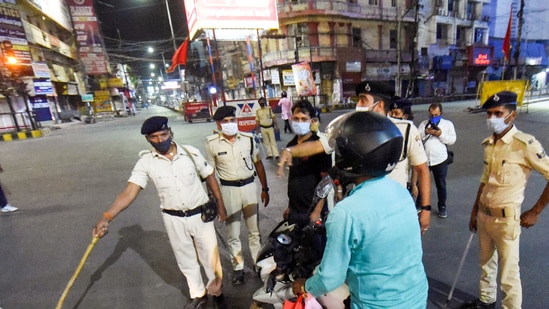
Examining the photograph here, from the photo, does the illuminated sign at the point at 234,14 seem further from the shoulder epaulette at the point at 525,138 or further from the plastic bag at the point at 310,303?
the plastic bag at the point at 310,303

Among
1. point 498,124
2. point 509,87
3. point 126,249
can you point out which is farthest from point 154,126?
point 509,87

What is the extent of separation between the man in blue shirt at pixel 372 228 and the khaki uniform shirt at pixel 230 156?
1.92m

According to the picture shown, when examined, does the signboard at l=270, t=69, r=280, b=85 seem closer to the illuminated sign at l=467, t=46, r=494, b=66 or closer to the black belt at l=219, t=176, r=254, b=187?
the illuminated sign at l=467, t=46, r=494, b=66

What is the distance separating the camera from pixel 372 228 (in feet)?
3.40

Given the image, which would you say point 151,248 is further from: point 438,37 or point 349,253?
point 438,37

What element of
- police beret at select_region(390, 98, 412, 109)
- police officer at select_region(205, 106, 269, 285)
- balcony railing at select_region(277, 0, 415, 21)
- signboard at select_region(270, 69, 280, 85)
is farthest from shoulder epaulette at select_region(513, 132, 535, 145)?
balcony railing at select_region(277, 0, 415, 21)

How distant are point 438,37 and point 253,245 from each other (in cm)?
3428

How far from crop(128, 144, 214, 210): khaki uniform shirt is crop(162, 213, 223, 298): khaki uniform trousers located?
0.16 metres

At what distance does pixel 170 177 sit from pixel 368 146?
6.22ft

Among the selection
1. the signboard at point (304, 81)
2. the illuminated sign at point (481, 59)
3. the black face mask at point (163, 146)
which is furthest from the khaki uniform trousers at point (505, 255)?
the illuminated sign at point (481, 59)

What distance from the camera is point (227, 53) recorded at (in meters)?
35.5

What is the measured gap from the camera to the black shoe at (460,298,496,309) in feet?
7.47

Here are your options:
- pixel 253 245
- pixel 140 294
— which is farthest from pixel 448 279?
pixel 140 294

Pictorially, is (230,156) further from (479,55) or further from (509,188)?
(479,55)
